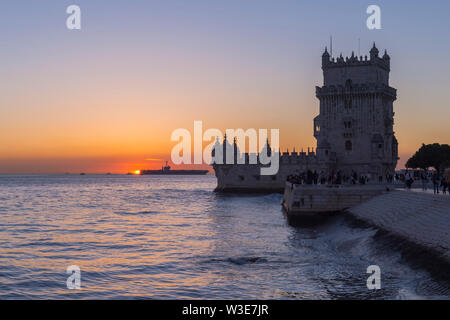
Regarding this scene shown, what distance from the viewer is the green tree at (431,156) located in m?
73.6

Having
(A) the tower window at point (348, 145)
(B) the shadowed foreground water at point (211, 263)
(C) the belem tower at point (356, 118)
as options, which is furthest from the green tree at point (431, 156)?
(B) the shadowed foreground water at point (211, 263)

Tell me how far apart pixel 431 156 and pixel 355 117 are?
17.0 m

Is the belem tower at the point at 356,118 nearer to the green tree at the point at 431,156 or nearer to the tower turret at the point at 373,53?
the tower turret at the point at 373,53

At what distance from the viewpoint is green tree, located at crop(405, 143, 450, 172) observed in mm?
73562

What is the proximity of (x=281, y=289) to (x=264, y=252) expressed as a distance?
294 inches

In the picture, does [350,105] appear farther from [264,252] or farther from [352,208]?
[264,252]

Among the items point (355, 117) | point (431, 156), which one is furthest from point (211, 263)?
point (431, 156)

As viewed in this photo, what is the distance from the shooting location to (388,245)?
21.0 metres

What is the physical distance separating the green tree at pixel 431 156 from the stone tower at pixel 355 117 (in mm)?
11137

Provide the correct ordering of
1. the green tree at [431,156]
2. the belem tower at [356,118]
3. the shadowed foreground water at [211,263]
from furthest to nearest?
the green tree at [431,156] → the belem tower at [356,118] → the shadowed foreground water at [211,263]

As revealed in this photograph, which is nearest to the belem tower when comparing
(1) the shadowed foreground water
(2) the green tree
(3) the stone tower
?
(3) the stone tower

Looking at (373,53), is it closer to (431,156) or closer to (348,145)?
(348,145)

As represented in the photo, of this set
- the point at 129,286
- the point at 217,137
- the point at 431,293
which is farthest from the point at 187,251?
the point at 217,137

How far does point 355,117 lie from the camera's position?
65.2m
